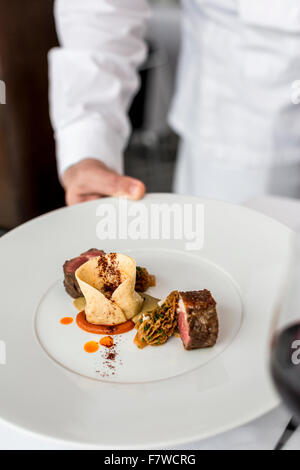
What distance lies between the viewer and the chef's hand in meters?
1.39

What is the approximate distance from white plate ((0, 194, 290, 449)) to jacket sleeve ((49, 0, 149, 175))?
0.46 meters

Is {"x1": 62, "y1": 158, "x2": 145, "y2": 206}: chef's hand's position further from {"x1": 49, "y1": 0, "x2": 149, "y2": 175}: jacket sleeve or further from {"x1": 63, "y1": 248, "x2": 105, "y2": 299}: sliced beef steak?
{"x1": 63, "y1": 248, "x2": 105, "y2": 299}: sliced beef steak

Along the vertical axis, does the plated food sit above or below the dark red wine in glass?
below

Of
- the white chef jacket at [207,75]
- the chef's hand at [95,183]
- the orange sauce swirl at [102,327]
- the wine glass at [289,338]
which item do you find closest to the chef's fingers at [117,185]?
the chef's hand at [95,183]

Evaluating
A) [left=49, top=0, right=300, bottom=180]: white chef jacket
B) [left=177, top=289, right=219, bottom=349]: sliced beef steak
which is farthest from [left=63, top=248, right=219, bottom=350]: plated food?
[left=49, top=0, right=300, bottom=180]: white chef jacket

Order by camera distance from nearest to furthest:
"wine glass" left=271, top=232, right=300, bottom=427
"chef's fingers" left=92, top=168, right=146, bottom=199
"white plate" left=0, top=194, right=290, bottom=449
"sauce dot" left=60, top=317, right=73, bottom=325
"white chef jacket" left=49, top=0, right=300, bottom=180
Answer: "wine glass" left=271, top=232, right=300, bottom=427, "white plate" left=0, top=194, right=290, bottom=449, "sauce dot" left=60, top=317, right=73, bottom=325, "chef's fingers" left=92, top=168, right=146, bottom=199, "white chef jacket" left=49, top=0, right=300, bottom=180

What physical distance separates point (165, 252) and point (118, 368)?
418 millimetres

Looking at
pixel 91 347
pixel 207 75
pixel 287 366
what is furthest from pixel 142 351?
pixel 207 75

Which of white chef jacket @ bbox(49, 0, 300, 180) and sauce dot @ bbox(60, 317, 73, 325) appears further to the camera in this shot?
white chef jacket @ bbox(49, 0, 300, 180)

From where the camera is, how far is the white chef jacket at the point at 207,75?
1671 mm

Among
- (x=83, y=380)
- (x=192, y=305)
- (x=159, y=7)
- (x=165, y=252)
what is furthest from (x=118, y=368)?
(x=159, y=7)

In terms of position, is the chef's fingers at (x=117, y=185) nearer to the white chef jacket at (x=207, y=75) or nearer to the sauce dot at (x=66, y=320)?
the white chef jacket at (x=207, y=75)

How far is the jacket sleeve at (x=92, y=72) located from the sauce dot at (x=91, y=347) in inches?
33.8
